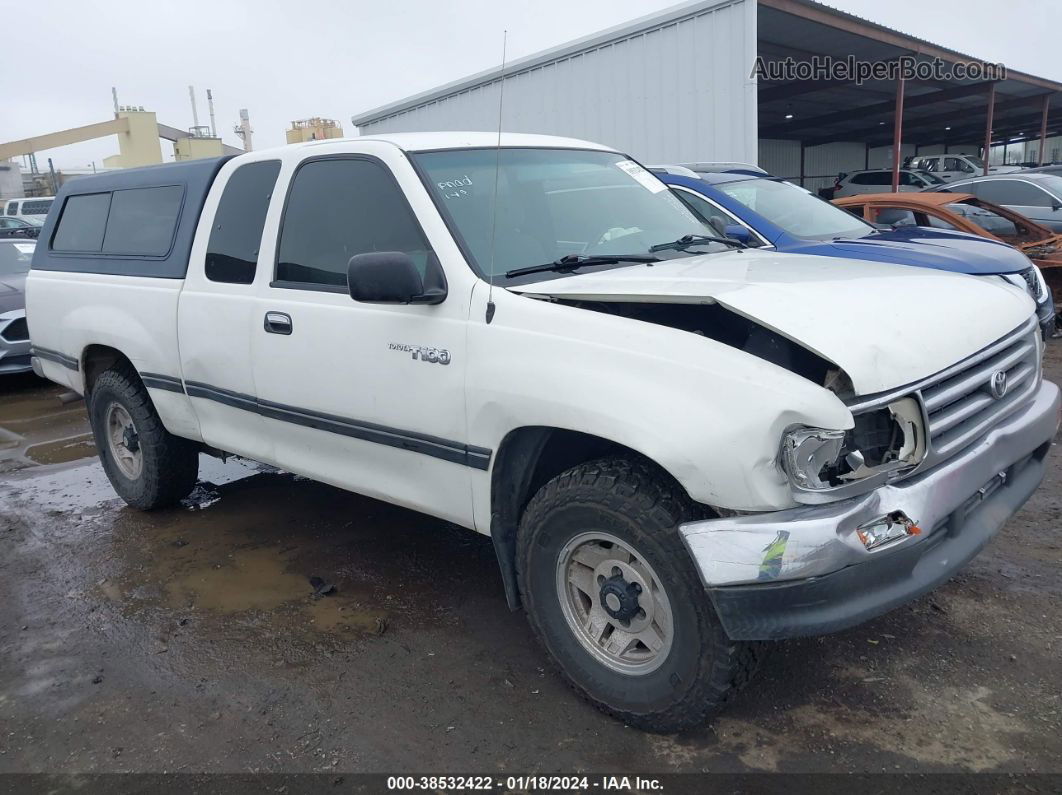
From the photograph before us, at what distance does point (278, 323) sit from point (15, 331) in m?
6.45

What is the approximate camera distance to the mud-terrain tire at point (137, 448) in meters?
4.78

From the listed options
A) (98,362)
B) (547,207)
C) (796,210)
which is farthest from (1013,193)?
(98,362)

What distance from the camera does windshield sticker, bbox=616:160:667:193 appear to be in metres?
4.06

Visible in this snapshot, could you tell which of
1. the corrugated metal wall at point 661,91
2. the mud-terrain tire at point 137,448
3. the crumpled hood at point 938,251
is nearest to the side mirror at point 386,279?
Result: the mud-terrain tire at point 137,448

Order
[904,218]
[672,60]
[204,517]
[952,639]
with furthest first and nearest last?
[672,60], [904,218], [204,517], [952,639]

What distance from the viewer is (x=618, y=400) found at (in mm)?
2482

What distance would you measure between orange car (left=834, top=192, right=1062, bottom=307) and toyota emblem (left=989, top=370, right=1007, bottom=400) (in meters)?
6.08

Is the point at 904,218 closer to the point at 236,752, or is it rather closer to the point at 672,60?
the point at 672,60

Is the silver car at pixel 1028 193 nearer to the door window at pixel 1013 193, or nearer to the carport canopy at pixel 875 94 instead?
the door window at pixel 1013 193

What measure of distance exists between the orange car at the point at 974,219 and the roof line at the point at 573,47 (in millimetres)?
3249

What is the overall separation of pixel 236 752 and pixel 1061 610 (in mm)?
3147

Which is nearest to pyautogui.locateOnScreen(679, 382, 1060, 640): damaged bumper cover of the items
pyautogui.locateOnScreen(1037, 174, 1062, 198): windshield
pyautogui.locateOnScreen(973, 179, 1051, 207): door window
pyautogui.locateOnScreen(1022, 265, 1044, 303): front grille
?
pyautogui.locateOnScreen(1022, 265, 1044, 303): front grille

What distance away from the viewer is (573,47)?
489 inches

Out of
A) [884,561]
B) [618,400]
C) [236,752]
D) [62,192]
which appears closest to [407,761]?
[236,752]
